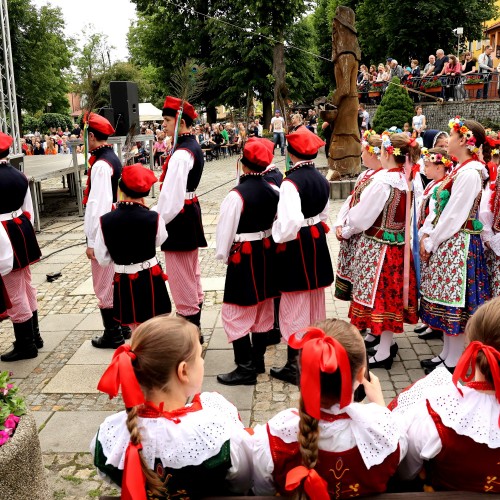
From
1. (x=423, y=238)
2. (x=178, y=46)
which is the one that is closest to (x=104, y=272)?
(x=423, y=238)

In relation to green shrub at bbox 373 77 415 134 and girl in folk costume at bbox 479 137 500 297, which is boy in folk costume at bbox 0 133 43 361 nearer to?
girl in folk costume at bbox 479 137 500 297

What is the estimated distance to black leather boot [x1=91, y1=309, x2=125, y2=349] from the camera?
212 inches

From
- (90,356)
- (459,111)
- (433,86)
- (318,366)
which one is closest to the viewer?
(318,366)

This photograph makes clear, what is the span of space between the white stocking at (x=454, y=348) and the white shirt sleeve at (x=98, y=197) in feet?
9.81

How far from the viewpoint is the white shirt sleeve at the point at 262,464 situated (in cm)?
213

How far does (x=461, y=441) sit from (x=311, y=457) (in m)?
0.55

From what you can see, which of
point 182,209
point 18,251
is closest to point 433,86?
point 182,209

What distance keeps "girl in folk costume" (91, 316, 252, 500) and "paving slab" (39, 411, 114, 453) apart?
1687 mm

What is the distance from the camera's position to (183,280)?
5426 millimetres

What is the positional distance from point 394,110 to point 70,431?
54.6 ft

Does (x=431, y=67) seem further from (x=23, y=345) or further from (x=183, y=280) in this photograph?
(x=23, y=345)

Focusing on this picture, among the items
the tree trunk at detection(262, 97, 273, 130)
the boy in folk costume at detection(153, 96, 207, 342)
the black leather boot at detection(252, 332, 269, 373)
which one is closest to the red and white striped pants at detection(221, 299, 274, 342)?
the black leather boot at detection(252, 332, 269, 373)

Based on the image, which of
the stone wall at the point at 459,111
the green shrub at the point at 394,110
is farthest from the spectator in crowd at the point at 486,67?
the green shrub at the point at 394,110

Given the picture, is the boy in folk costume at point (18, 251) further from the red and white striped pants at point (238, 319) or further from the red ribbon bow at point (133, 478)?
the red ribbon bow at point (133, 478)
